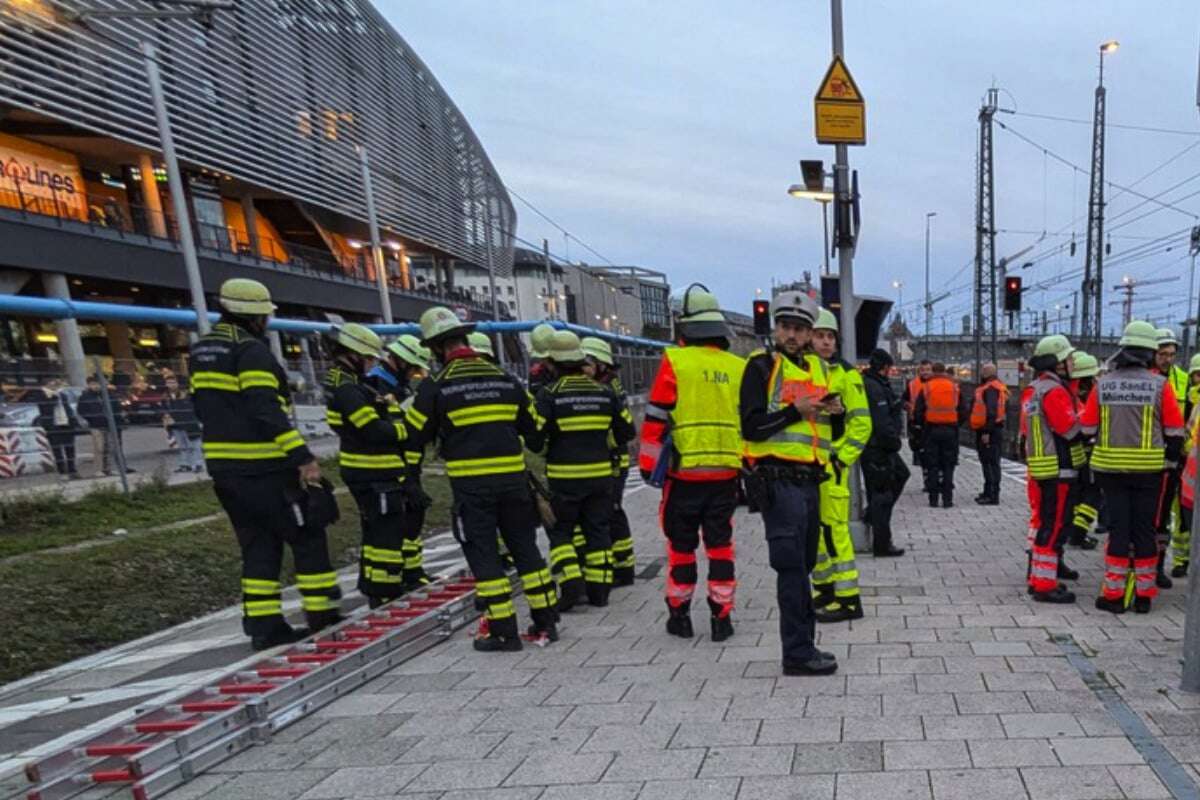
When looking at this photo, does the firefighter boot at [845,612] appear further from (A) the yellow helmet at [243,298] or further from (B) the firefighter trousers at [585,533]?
(A) the yellow helmet at [243,298]

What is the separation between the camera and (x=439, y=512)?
10102mm

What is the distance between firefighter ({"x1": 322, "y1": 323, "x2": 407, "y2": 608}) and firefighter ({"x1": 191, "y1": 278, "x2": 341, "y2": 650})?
45 cm

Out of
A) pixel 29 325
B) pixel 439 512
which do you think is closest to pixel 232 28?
pixel 29 325

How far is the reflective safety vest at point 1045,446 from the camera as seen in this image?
4.96m

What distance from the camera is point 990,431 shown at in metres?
9.26

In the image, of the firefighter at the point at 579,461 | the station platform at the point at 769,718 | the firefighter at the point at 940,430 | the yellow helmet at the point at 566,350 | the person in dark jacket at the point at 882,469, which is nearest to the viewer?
the station platform at the point at 769,718

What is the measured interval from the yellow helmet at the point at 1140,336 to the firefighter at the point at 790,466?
217 cm

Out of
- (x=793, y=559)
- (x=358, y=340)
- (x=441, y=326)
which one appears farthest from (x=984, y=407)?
(x=358, y=340)

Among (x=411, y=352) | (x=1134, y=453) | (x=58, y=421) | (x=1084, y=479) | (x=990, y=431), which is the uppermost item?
(x=411, y=352)

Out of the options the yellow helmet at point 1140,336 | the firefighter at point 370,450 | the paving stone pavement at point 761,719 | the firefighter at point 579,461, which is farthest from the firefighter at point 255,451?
the yellow helmet at point 1140,336

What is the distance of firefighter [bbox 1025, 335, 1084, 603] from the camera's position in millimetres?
4895

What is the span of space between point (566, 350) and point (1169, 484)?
187 inches

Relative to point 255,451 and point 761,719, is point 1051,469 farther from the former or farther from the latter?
point 255,451

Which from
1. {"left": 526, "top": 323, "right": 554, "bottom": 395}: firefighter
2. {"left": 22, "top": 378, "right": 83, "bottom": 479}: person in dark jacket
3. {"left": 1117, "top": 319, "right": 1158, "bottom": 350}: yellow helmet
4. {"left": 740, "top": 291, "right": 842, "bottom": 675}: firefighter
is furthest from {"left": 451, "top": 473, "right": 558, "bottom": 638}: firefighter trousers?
{"left": 22, "top": 378, "right": 83, "bottom": 479}: person in dark jacket
